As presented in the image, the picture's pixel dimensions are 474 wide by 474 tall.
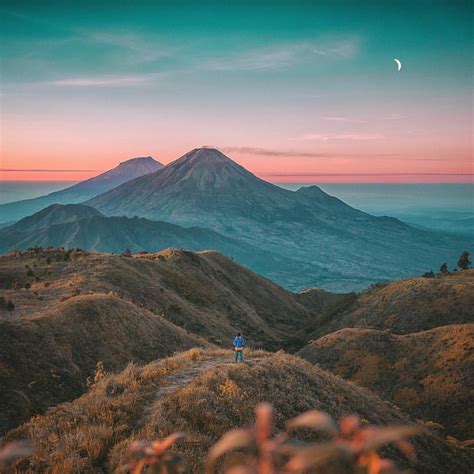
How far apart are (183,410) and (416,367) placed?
36.8 meters

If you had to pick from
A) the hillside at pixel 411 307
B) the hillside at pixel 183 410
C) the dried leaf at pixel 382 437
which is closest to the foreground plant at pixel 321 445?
the dried leaf at pixel 382 437

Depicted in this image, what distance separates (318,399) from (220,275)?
238ft

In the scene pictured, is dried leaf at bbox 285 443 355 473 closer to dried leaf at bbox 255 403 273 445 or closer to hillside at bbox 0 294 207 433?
dried leaf at bbox 255 403 273 445

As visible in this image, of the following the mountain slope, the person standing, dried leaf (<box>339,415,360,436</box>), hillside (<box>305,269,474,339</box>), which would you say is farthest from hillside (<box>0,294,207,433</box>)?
hillside (<box>305,269,474,339</box>)

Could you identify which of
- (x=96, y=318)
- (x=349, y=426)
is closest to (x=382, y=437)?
(x=349, y=426)

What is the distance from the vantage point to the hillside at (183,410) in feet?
30.3

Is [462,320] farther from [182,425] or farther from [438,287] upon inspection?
[182,425]

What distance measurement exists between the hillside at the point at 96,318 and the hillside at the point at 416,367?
15346mm

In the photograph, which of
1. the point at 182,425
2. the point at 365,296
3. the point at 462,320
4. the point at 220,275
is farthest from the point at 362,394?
the point at 220,275

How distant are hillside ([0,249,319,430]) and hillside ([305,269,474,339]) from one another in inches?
418

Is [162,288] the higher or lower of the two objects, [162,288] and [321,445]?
the lower

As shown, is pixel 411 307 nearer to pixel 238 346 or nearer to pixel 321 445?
pixel 238 346

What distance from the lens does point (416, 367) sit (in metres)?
41.2

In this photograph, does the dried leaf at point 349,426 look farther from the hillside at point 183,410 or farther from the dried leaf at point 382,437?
the hillside at point 183,410
